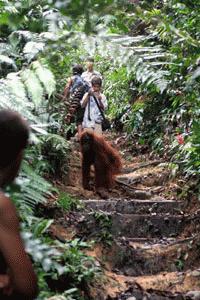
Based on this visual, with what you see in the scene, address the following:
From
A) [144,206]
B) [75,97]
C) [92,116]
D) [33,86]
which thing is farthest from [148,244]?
[75,97]

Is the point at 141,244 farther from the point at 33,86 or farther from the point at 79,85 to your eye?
the point at 79,85

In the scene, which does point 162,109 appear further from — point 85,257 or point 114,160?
point 85,257

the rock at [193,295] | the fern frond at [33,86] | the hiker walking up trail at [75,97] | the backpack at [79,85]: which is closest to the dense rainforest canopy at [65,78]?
the fern frond at [33,86]

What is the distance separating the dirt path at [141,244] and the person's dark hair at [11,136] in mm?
2837

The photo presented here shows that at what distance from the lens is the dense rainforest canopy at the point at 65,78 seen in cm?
229

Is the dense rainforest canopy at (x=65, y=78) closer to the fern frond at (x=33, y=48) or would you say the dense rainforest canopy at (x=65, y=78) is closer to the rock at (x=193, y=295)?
the fern frond at (x=33, y=48)

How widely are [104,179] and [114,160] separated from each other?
319 millimetres

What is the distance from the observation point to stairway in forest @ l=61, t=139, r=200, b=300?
5.11 meters

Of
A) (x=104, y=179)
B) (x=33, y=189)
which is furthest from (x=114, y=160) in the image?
(x=33, y=189)

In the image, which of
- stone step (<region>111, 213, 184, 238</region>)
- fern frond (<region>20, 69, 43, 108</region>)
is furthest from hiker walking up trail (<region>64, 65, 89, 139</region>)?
fern frond (<region>20, 69, 43, 108</region>)

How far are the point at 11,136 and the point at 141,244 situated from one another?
14.2ft

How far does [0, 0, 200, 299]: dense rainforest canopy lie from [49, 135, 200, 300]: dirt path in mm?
444

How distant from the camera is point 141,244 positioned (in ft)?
20.2

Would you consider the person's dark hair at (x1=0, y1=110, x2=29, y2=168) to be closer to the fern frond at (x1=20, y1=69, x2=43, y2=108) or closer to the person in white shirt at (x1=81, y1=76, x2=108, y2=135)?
the fern frond at (x1=20, y1=69, x2=43, y2=108)
